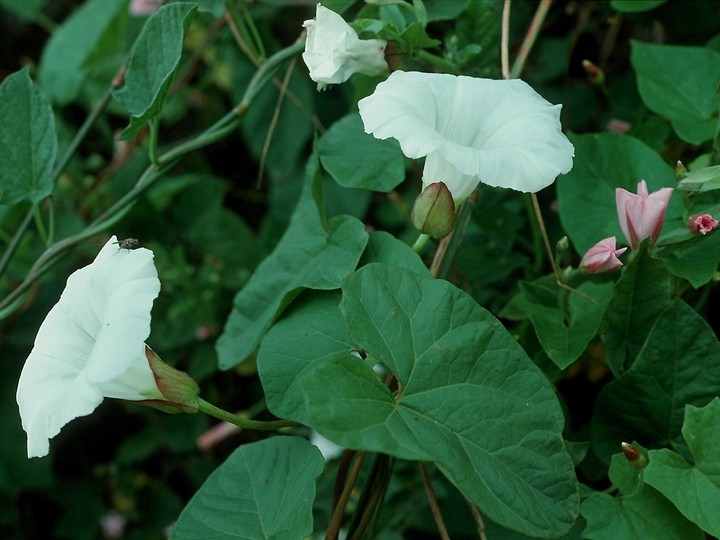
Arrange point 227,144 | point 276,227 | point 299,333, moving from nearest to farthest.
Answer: point 299,333 → point 276,227 → point 227,144

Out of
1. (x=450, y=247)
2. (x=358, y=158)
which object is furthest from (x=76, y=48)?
(x=450, y=247)

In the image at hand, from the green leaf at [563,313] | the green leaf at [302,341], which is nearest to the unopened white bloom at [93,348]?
the green leaf at [302,341]

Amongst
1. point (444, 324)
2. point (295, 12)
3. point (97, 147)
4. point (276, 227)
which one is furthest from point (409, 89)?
point (97, 147)

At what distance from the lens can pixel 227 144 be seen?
1915mm

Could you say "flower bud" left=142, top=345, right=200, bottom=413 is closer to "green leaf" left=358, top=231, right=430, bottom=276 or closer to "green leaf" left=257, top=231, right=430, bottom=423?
"green leaf" left=257, top=231, right=430, bottom=423

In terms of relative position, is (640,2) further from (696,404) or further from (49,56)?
(49,56)

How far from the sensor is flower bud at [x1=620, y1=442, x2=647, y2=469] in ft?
2.33

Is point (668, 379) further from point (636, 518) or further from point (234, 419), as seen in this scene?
point (234, 419)

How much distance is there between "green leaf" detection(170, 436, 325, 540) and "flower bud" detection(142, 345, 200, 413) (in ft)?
0.29

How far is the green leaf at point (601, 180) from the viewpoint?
2.96 feet

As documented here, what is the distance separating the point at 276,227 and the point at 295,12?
1.77 ft

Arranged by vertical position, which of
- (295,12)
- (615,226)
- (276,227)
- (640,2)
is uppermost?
(640,2)

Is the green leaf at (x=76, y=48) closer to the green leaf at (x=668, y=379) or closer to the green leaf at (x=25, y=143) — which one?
the green leaf at (x=25, y=143)

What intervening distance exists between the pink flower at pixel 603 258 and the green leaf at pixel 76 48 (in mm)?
1199
